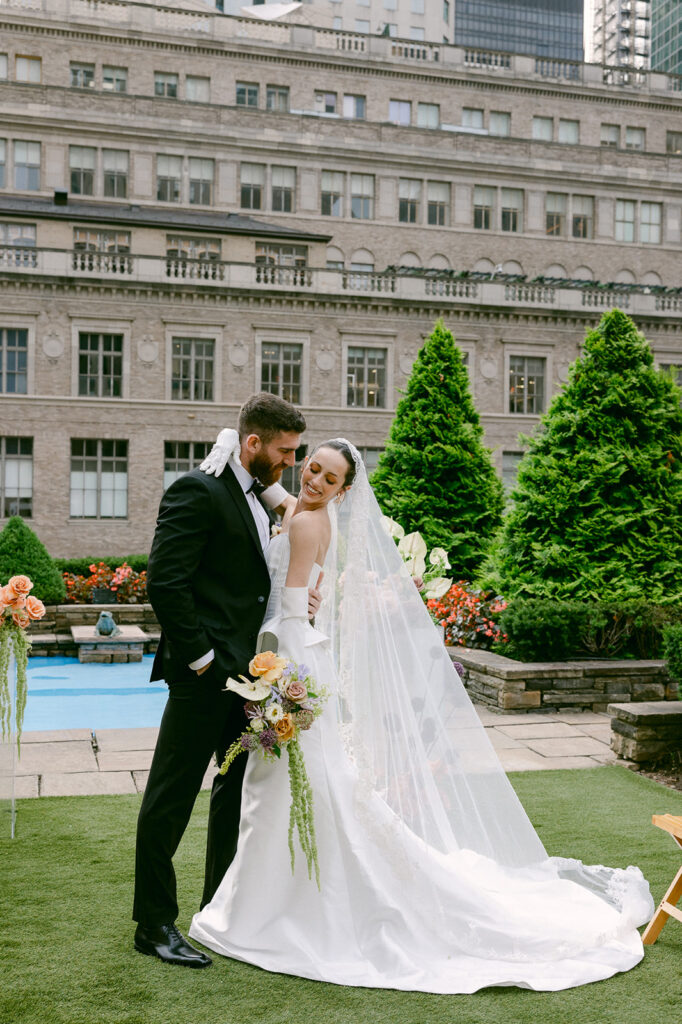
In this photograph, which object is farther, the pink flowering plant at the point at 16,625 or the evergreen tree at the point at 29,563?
the evergreen tree at the point at 29,563

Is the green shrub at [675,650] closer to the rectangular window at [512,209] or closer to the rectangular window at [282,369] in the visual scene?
the rectangular window at [282,369]

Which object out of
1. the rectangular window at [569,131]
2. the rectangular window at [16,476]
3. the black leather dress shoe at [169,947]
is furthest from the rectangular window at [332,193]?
the black leather dress shoe at [169,947]

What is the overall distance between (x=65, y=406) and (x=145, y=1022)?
103 feet

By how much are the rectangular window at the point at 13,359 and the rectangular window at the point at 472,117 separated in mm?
25682

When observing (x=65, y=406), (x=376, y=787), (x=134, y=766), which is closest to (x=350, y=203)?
(x=65, y=406)

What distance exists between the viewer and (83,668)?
1742 centimetres

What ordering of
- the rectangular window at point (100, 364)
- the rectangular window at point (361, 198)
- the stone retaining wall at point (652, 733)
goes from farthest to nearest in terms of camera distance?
1. the rectangular window at point (361, 198)
2. the rectangular window at point (100, 364)
3. the stone retaining wall at point (652, 733)

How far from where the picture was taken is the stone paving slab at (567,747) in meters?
8.88

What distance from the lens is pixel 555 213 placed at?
44125mm

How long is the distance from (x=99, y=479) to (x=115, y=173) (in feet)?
47.8

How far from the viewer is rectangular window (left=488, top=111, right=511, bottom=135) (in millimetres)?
45938

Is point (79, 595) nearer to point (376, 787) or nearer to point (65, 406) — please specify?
point (65, 406)

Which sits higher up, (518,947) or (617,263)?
(617,263)

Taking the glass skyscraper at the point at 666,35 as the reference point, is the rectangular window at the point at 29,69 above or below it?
below
